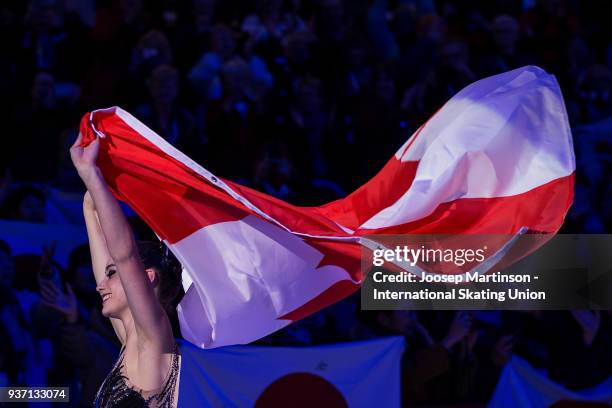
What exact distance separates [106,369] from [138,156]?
6.98 feet

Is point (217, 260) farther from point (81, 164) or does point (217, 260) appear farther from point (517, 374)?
point (517, 374)

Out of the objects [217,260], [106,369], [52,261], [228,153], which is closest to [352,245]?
[217,260]

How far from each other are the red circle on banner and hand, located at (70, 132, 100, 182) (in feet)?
8.58

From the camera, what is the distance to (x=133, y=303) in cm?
427

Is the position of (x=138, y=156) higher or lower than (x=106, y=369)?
higher

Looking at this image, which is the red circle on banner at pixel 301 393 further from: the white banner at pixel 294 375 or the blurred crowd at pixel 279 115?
the blurred crowd at pixel 279 115

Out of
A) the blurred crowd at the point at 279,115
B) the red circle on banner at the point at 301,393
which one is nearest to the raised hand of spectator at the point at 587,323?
the blurred crowd at the point at 279,115

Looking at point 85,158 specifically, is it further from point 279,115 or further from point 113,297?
point 279,115

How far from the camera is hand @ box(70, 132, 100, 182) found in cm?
433

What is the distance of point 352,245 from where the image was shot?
16.4 ft

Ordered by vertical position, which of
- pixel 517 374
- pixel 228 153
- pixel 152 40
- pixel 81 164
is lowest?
pixel 517 374

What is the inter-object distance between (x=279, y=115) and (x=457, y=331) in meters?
2.50

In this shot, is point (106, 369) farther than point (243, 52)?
No

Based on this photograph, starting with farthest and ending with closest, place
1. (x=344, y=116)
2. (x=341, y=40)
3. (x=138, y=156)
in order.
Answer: (x=341, y=40) → (x=344, y=116) → (x=138, y=156)
